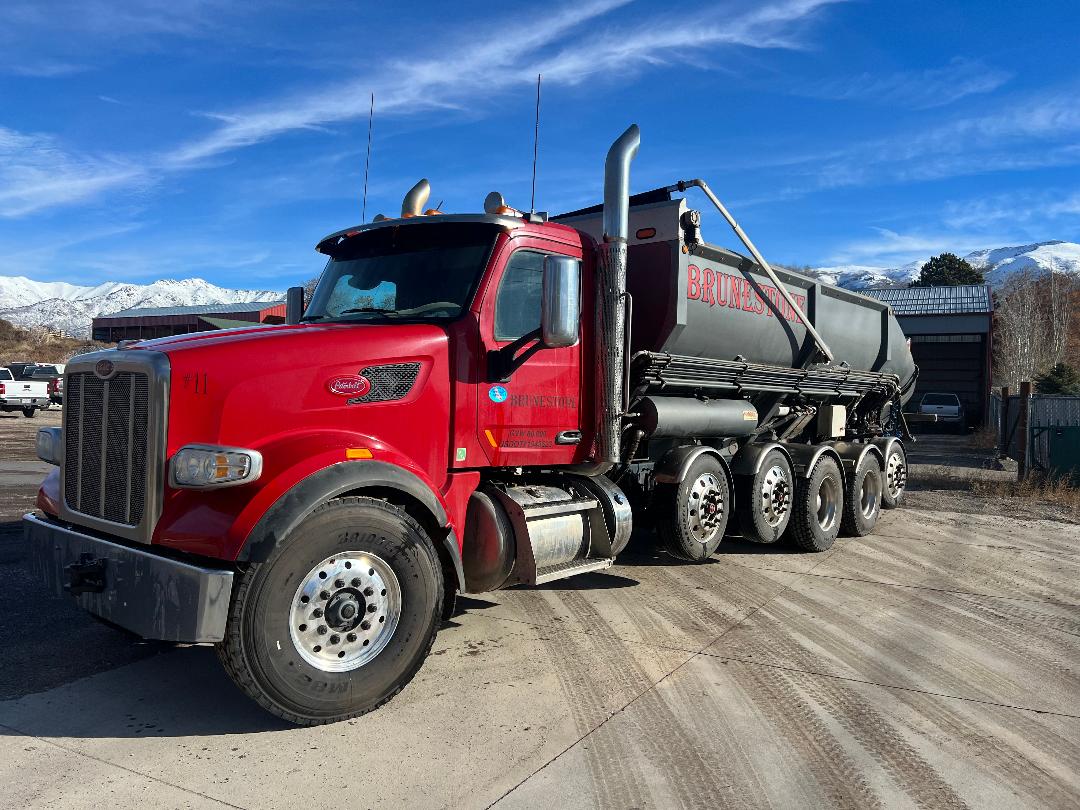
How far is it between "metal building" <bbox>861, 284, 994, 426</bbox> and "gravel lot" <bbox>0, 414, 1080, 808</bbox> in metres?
29.8

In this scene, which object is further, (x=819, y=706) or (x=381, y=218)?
(x=381, y=218)

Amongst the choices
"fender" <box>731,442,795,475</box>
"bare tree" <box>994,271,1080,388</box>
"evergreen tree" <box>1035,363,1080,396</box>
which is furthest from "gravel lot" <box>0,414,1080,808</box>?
"bare tree" <box>994,271,1080,388</box>

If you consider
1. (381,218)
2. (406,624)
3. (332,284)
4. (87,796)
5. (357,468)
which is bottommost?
(87,796)

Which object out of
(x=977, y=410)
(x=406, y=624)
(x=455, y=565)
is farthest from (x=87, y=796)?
(x=977, y=410)

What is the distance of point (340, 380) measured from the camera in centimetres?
411

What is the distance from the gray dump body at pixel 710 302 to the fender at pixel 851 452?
A: 1.04 meters

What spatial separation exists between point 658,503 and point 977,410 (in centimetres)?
3099

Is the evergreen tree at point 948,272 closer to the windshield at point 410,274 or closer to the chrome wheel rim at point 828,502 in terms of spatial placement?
the chrome wheel rim at point 828,502

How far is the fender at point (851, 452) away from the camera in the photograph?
925cm

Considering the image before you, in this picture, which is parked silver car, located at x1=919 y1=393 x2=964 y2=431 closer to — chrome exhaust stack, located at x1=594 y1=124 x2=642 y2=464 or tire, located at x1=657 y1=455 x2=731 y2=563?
tire, located at x1=657 y1=455 x2=731 y2=563

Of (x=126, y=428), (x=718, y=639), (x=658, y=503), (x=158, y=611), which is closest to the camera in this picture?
(x=158, y=611)

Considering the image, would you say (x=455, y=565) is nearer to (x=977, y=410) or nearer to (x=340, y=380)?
(x=340, y=380)

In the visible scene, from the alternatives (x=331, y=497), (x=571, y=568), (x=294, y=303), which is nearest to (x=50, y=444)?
(x=331, y=497)

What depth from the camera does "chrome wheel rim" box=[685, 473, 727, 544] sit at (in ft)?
22.4
